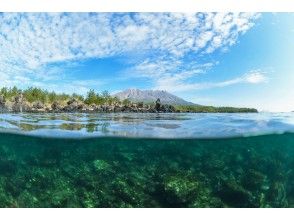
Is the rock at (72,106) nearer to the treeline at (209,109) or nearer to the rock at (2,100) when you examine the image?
the rock at (2,100)

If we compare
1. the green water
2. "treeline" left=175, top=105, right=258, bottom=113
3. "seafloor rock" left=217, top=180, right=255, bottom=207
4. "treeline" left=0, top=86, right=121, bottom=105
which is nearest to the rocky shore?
"treeline" left=0, top=86, right=121, bottom=105

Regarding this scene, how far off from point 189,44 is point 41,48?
15.7 ft

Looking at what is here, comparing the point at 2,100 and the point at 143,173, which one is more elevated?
the point at 2,100

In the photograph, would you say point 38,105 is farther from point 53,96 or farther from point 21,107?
point 53,96

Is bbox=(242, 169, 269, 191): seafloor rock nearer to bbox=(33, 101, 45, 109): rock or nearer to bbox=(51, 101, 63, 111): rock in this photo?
bbox=(51, 101, 63, 111): rock

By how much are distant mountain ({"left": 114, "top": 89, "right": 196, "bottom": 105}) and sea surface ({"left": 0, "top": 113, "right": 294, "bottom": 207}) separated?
809 millimetres

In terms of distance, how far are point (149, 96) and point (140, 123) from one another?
1323 mm

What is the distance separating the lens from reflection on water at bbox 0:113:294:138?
1234 cm

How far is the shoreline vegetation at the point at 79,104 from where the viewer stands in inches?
466

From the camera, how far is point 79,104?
1254 centimetres

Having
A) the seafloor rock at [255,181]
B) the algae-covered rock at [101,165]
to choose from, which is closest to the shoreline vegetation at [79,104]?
the algae-covered rock at [101,165]

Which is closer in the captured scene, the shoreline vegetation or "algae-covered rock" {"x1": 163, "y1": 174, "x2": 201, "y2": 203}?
"algae-covered rock" {"x1": 163, "y1": 174, "x2": 201, "y2": 203}

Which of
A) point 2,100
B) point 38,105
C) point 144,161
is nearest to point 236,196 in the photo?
point 144,161

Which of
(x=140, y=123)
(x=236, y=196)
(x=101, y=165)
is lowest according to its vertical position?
(x=236, y=196)
